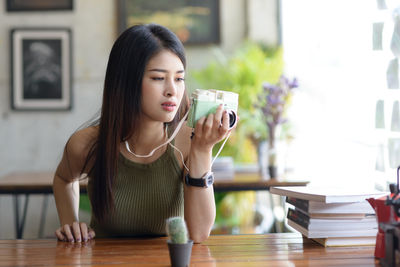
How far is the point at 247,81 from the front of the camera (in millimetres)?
3896

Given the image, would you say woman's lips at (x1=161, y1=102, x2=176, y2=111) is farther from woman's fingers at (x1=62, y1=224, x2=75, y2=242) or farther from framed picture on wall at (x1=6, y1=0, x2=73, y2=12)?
framed picture on wall at (x1=6, y1=0, x2=73, y2=12)

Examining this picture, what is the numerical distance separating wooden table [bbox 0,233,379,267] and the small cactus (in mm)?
96

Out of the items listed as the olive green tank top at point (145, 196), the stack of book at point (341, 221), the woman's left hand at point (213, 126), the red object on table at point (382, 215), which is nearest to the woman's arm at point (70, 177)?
the olive green tank top at point (145, 196)

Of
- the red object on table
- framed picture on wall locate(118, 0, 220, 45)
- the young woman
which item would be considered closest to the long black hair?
the young woman

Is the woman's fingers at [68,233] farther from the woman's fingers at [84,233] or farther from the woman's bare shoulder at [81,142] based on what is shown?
the woman's bare shoulder at [81,142]

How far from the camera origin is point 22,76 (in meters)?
4.32

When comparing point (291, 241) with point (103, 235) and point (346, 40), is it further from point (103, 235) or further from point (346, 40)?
point (346, 40)

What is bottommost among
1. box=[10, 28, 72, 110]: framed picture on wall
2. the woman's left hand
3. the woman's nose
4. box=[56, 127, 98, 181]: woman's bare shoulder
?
box=[56, 127, 98, 181]: woman's bare shoulder

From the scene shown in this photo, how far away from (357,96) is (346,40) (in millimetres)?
399

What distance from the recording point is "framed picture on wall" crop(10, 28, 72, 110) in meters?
4.31

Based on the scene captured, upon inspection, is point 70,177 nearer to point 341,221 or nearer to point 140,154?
point 140,154

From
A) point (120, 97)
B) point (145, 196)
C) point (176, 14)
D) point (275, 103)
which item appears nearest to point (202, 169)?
point (145, 196)

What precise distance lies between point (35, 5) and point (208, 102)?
10.9 ft

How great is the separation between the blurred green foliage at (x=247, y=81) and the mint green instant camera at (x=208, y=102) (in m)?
2.18
